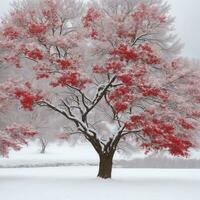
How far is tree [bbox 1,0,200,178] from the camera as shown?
75.8ft

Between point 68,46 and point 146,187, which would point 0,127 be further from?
point 146,187

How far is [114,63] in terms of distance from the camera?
915 inches

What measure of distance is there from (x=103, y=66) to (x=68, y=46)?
7.47ft

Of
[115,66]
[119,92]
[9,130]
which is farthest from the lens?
[9,130]

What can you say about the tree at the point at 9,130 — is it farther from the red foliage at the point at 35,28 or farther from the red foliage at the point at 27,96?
the red foliage at the point at 35,28

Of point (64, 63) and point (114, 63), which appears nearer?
point (114, 63)

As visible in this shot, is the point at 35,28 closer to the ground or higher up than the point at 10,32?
higher up

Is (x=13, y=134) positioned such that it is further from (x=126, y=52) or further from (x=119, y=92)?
(x=126, y=52)

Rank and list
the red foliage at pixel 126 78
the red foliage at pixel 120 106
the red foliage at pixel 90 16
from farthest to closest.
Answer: the red foliage at pixel 90 16 < the red foliage at pixel 126 78 < the red foliage at pixel 120 106

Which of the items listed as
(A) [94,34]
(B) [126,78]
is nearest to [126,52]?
(B) [126,78]

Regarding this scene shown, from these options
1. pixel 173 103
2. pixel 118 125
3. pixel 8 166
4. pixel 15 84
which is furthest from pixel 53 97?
pixel 8 166

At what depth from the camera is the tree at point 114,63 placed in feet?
75.8

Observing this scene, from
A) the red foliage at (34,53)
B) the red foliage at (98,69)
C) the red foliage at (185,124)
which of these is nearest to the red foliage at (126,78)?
the red foliage at (98,69)

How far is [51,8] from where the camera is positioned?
79.7ft
